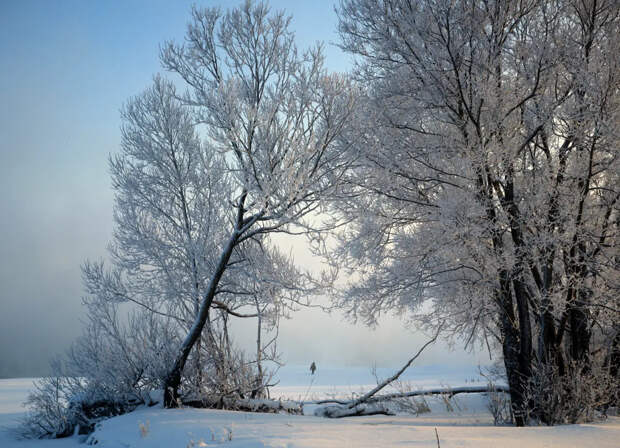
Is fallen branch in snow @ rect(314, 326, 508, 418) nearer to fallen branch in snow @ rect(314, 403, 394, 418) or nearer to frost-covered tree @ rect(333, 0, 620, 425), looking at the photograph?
fallen branch in snow @ rect(314, 403, 394, 418)

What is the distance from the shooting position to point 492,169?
22.2 feet

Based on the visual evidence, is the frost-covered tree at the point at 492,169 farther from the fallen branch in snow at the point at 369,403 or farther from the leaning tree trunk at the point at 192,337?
the leaning tree trunk at the point at 192,337

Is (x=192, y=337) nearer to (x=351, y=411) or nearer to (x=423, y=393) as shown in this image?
(x=351, y=411)

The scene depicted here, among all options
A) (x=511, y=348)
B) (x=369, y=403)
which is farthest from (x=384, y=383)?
(x=511, y=348)

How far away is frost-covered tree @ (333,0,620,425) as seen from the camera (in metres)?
6.72

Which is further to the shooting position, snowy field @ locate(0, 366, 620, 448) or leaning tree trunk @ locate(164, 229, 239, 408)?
leaning tree trunk @ locate(164, 229, 239, 408)

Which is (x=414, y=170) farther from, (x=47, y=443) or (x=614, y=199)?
(x=47, y=443)

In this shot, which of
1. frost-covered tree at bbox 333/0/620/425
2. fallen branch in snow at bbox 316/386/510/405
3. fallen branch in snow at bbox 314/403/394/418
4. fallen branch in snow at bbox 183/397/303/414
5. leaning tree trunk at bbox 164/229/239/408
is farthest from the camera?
fallen branch in snow at bbox 316/386/510/405

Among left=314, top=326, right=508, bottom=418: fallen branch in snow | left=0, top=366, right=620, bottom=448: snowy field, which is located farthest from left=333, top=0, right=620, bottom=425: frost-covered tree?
left=0, top=366, right=620, bottom=448: snowy field

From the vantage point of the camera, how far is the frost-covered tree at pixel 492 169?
22.0ft

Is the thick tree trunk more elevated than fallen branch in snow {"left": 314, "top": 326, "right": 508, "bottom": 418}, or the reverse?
the thick tree trunk

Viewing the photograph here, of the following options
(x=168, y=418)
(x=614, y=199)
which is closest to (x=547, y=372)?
(x=614, y=199)

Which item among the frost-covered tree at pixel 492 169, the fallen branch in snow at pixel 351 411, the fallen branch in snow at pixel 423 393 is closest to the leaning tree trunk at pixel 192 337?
the frost-covered tree at pixel 492 169

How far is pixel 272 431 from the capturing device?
4.61 meters
